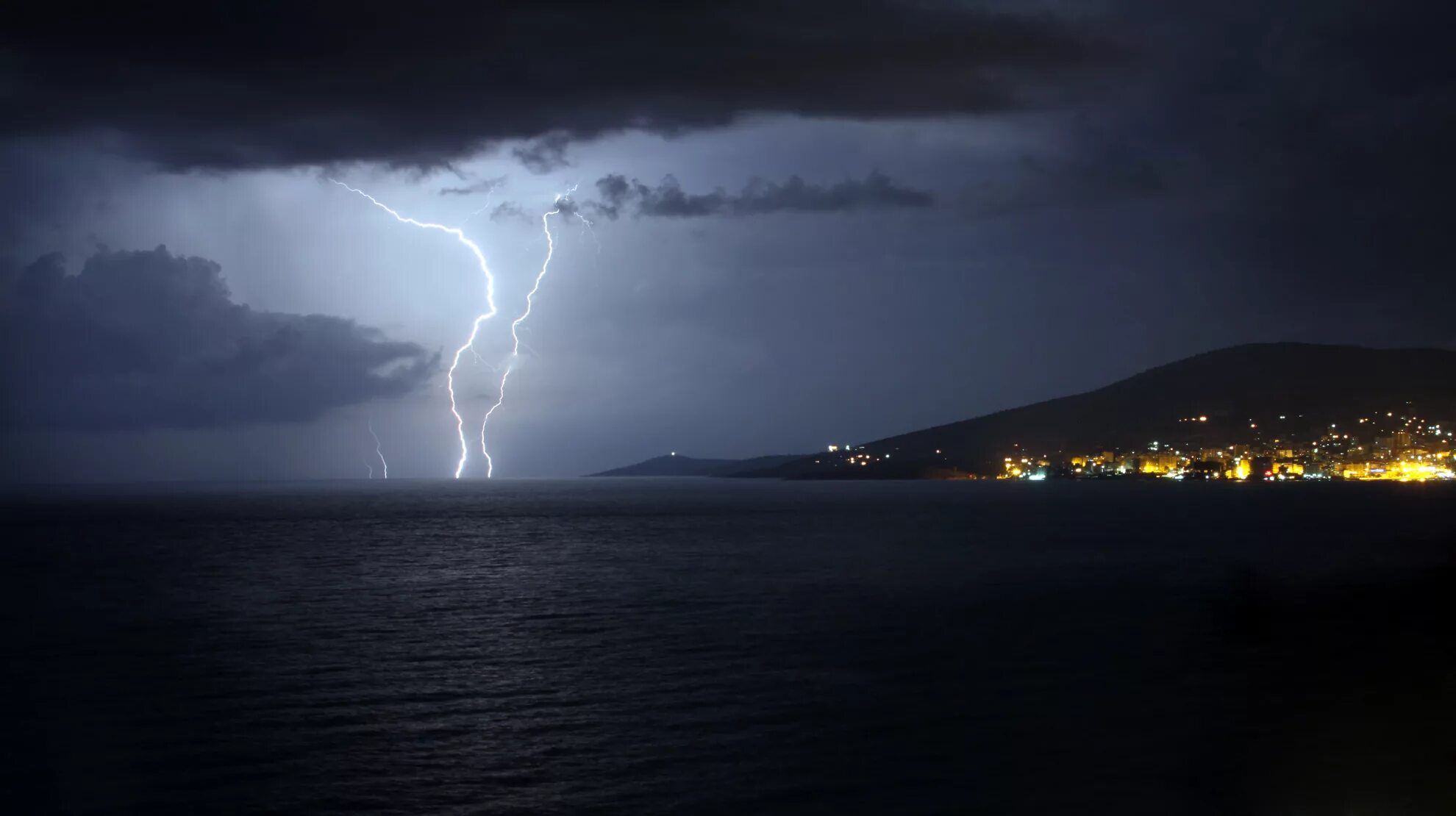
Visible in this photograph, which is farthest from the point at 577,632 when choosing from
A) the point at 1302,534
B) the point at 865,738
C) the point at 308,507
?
the point at 308,507

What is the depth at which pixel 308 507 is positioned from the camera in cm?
18362

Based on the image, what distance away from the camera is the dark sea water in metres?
18.2

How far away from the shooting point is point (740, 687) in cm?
2655

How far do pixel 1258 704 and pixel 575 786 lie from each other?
46.6ft

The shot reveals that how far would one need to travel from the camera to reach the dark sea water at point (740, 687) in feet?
59.7

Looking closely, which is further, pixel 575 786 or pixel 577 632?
pixel 577 632

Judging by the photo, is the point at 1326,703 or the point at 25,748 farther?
the point at 1326,703

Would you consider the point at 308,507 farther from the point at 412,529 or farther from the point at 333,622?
the point at 333,622

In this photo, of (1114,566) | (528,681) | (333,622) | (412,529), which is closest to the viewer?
(528,681)

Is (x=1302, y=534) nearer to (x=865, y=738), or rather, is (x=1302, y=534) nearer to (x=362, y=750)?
(x=865, y=738)

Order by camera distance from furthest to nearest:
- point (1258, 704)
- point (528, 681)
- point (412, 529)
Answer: point (412, 529)
point (528, 681)
point (1258, 704)

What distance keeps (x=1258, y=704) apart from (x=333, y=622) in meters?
28.6

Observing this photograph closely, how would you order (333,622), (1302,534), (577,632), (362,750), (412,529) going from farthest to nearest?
(412,529) → (1302,534) → (333,622) → (577,632) → (362,750)

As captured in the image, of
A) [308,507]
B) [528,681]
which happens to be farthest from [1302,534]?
[308,507]
